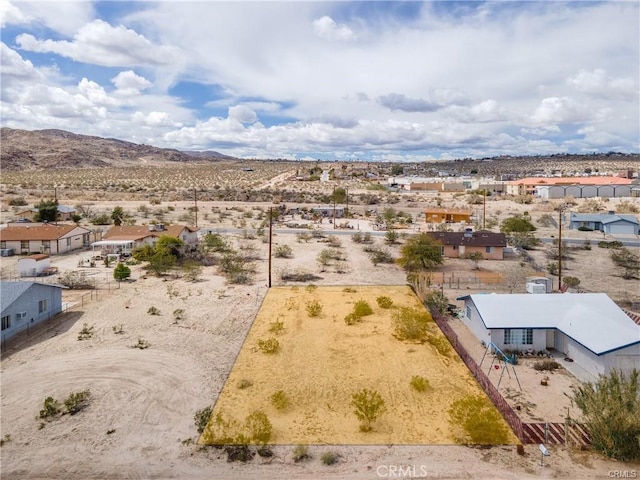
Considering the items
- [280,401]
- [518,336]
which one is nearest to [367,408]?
[280,401]

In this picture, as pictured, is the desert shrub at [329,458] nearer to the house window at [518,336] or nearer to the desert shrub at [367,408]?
the desert shrub at [367,408]

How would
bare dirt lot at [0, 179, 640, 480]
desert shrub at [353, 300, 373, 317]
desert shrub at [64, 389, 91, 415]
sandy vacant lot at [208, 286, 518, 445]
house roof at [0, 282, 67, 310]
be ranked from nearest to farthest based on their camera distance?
bare dirt lot at [0, 179, 640, 480]
sandy vacant lot at [208, 286, 518, 445]
desert shrub at [64, 389, 91, 415]
house roof at [0, 282, 67, 310]
desert shrub at [353, 300, 373, 317]

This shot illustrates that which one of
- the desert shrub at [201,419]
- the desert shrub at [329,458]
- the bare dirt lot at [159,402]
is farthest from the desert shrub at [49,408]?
the desert shrub at [329,458]

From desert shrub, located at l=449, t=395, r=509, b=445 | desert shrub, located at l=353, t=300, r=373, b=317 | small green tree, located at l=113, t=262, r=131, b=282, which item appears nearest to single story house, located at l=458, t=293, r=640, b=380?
desert shrub, located at l=353, t=300, r=373, b=317

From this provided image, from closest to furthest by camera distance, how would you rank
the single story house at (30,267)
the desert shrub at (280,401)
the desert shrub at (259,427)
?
the desert shrub at (259,427)
the desert shrub at (280,401)
the single story house at (30,267)

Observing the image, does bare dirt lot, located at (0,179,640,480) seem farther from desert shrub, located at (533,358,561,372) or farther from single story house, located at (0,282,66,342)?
single story house, located at (0,282,66,342)

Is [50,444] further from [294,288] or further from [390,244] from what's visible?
[390,244]
